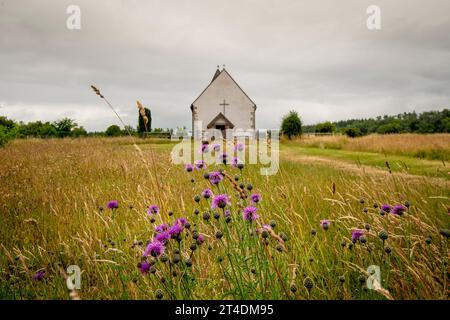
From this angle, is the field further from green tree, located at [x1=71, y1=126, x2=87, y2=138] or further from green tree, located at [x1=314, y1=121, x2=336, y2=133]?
green tree, located at [x1=314, y1=121, x2=336, y2=133]

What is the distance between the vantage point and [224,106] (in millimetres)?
31109

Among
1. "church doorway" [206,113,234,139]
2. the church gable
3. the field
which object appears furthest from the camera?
the church gable

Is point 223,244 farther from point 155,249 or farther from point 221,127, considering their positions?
point 221,127

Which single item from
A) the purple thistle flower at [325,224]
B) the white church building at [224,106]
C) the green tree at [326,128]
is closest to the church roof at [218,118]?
the white church building at [224,106]

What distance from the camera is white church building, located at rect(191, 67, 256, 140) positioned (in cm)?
3092

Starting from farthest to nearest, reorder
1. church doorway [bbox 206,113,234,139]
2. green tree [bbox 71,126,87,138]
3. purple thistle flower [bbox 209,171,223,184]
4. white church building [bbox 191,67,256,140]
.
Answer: green tree [bbox 71,126,87,138] < white church building [bbox 191,67,256,140] < church doorway [bbox 206,113,234,139] < purple thistle flower [bbox 209,171,223,184]

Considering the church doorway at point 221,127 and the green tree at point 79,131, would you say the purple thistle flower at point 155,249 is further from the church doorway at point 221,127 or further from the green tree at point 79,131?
the green tree at point 79,131

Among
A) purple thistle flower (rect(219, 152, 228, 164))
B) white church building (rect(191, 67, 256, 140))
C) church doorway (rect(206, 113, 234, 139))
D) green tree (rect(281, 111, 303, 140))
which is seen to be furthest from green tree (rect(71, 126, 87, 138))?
purple thistle flower (rect(219, 152, 228, 164))

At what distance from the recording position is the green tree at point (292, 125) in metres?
32.0

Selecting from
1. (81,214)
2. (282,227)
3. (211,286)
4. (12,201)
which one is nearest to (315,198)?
(282,227)

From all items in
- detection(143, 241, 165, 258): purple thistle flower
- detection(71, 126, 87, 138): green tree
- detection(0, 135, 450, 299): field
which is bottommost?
detection(0, 135, 450, 299): field

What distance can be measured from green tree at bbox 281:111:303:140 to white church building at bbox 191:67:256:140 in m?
3.66

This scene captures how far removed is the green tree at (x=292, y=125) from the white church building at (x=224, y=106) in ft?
12.0
